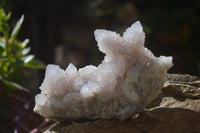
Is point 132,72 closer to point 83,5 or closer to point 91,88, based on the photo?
point 91,88

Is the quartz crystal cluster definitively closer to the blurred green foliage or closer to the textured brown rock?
the textured brown rock

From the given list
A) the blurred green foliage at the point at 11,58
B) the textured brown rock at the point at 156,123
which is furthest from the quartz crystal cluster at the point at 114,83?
the blurred green foliage at the point at 11,58

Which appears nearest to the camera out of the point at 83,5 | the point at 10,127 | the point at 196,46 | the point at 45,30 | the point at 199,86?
the point at 199,86

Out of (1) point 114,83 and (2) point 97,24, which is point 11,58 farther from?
(2) point 97,24

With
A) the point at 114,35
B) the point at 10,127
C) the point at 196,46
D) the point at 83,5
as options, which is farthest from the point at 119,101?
the point at 83,5

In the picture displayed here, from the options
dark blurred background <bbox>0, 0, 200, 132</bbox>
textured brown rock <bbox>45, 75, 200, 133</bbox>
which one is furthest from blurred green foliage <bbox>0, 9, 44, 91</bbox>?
dark blurred background <bbox>0, 0, 200, 132</bbox>
